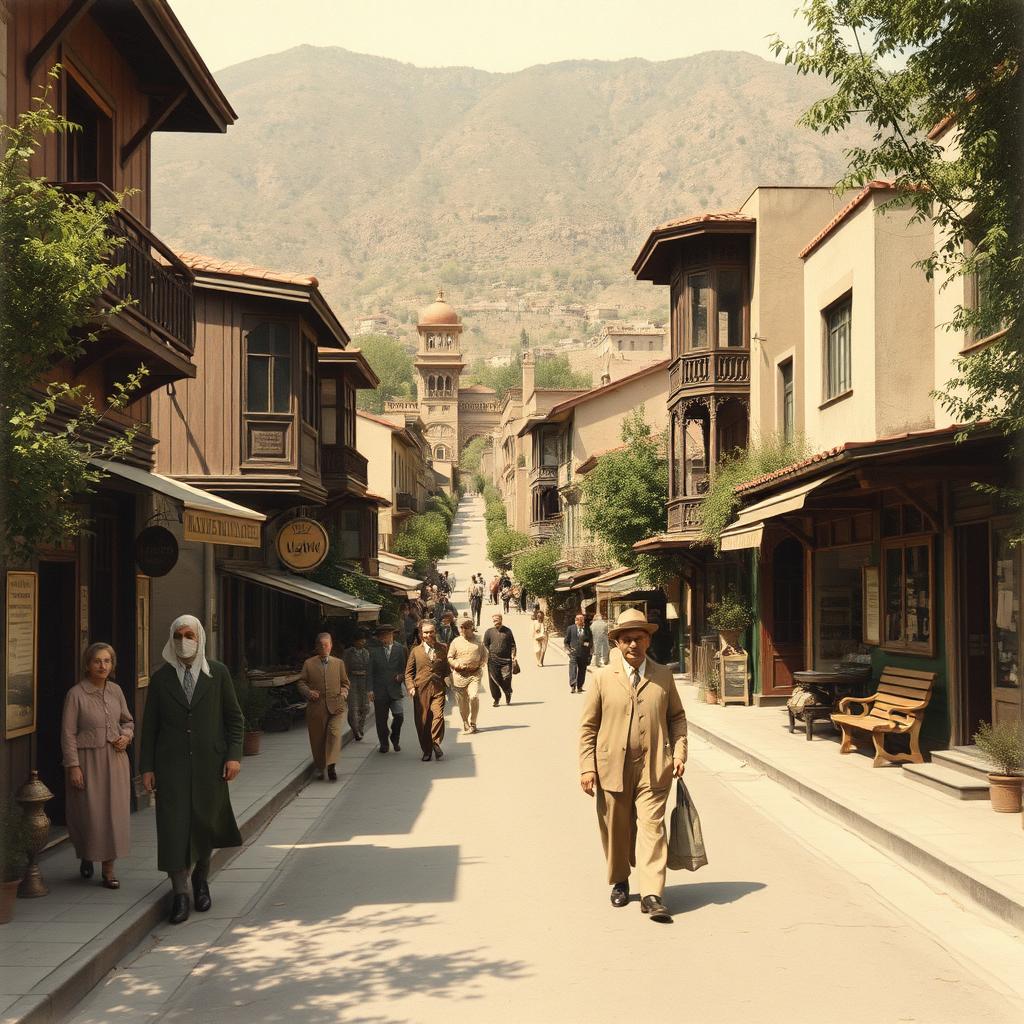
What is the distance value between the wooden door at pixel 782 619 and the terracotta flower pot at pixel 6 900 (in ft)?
57.6

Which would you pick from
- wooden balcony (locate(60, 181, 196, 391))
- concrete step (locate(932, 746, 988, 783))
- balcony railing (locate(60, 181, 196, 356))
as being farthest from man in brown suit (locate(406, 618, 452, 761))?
concrete step (locate(932, 746, 988, 783))

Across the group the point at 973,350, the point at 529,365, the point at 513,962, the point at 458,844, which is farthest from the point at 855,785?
the point at 529,365

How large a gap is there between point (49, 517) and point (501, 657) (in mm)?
17030

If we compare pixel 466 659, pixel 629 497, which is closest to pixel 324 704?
pixel 466 659

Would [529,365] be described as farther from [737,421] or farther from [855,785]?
[855,785]

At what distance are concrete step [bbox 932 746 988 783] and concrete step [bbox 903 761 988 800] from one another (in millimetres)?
36

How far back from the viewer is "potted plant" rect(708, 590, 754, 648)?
24.2m

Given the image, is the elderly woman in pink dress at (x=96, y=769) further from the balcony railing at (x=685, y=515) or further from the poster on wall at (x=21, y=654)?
the balcony railing at (x=685, y=515)

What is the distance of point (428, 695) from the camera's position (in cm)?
1656

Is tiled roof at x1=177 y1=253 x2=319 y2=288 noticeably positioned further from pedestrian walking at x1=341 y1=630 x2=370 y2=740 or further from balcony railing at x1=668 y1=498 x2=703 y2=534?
balcony railing at x1=668 y1=498 x2=703 y2=534

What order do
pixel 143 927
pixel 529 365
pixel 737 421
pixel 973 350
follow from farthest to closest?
pixel 529 365, pixel 737 421, pixel 973 350, pixel 143 927

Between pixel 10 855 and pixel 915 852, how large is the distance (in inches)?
246

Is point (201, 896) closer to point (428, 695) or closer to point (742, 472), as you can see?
point (428, 695)

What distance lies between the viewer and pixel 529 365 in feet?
310
